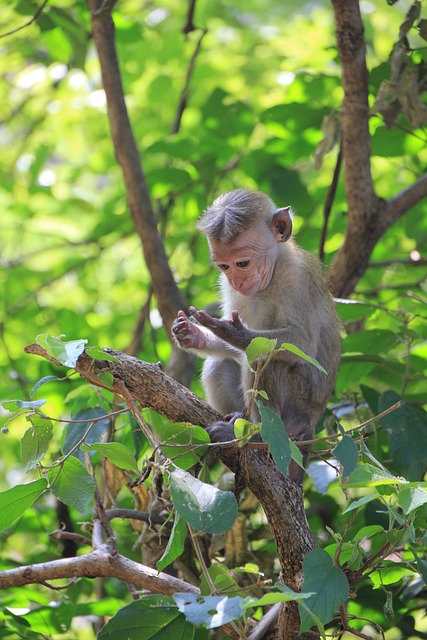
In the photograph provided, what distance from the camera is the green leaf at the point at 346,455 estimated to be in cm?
234

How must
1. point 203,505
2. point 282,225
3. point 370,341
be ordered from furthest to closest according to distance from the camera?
point 282,225, point 370,341, point 203,505

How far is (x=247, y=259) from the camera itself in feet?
12.9

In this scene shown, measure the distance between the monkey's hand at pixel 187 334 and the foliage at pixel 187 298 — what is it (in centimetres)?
42

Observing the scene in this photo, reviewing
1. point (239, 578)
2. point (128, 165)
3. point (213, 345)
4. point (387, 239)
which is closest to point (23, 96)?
point (128, 165)

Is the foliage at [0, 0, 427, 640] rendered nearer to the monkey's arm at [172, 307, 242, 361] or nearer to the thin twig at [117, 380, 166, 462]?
the thin twig at [117, 380, 166, 462]

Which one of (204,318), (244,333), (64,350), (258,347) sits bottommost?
(244,333)

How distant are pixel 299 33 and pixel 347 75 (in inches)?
102

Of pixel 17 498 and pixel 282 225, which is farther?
pixel 282 225

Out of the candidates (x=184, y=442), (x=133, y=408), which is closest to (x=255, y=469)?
(x=184, y=442)

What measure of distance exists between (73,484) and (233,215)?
1762 millimetres

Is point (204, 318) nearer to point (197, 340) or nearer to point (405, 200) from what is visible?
point (197, 340)

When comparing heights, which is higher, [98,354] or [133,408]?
[98,354]

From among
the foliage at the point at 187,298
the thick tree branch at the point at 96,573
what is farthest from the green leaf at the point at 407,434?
the thick tree branch at the point at 96,573

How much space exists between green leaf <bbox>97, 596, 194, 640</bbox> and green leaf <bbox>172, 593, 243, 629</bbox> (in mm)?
373
